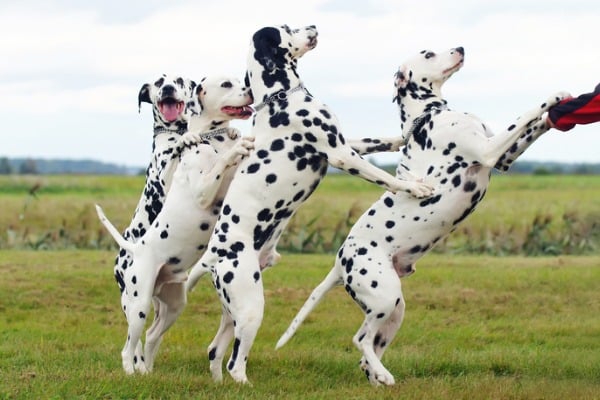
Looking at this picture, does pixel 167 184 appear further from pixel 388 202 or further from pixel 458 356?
pixel 458 356

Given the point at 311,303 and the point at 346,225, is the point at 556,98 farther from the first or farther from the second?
the point at 346,225

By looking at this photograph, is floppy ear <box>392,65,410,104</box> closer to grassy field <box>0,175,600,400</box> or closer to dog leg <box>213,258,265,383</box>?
dog leg <box>213,258,265,383</box>

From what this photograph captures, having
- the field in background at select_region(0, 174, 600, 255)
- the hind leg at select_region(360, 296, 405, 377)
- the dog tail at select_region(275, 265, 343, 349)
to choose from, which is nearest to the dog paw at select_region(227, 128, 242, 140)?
the dog tail at select_region(275, 265, 343, 349)

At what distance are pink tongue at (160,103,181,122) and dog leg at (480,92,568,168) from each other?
8.82 feet

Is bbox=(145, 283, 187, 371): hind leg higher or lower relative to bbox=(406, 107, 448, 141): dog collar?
lower

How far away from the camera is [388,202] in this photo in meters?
8.23

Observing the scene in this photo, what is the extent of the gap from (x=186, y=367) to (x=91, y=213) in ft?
40.8

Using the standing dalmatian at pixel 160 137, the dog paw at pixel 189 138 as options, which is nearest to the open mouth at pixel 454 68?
the dog paw at pixel 189 138

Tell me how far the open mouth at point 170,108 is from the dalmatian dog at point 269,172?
1.07 meters

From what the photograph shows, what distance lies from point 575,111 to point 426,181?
1.20 meters

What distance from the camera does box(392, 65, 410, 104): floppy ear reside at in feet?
27.3

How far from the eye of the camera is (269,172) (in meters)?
7.99

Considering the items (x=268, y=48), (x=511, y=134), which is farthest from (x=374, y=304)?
(x=268, y=48)

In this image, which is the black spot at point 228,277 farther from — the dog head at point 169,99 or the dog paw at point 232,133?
the dog head at point 169,99
